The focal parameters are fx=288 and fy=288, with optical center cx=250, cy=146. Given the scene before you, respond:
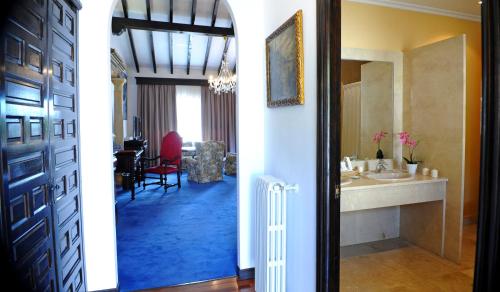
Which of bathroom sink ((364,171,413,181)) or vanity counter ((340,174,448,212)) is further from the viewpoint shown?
bathroom sink ((364,171,413,181))

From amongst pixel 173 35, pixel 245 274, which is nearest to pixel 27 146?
pixel 245 274

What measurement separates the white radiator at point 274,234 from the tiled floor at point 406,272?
748 mm

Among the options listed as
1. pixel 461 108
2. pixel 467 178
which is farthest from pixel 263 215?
pixel 467 178

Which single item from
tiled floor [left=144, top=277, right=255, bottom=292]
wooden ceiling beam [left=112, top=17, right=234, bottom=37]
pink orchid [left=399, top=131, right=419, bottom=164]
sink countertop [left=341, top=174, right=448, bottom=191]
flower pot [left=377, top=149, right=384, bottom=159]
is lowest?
tiled floor [left=144, top=277, right=255, bottom=292]

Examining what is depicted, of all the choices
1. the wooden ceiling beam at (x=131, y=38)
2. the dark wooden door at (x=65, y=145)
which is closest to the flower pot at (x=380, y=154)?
the dark wooden door at (x=65, y=145)

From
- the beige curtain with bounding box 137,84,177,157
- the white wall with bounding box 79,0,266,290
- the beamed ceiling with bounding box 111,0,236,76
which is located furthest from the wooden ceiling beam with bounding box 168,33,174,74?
the white wall with bounding box 79,0,266,290

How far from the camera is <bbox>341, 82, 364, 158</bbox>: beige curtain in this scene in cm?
309

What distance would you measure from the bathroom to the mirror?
0.01 m

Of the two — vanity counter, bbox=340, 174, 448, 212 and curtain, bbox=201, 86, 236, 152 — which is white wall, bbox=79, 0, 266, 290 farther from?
curtain, bbox=201, 86, 236, 152

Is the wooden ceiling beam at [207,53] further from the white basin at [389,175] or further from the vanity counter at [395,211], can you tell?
the vanity counter at [395,211]

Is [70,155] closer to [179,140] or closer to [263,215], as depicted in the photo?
[263,215]

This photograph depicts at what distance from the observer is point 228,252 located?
2986 mm

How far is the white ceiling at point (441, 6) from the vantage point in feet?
10.2

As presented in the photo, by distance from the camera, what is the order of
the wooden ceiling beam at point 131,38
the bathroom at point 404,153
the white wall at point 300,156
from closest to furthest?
the white wall at point 300,156
the bathroom at point 404,153
the wooden ceiling beam at point 131,38
